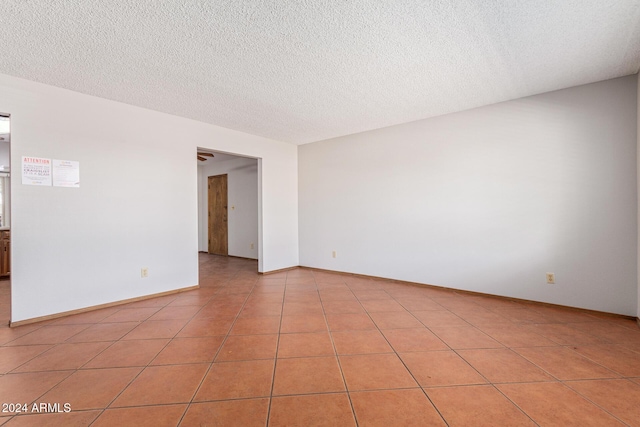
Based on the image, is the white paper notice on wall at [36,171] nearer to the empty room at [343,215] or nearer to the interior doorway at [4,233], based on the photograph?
the empty room at [343,215]

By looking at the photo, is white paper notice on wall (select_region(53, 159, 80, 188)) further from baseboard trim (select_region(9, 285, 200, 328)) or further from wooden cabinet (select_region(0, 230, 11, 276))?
wooden cabinet (select_region(0, 230, 11, 276))

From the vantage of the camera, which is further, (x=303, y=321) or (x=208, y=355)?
(x=303, y=321)

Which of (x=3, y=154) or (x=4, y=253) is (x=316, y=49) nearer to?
(x=4, y=253)

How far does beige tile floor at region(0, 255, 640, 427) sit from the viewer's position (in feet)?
4.69

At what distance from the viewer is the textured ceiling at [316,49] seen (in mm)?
1777

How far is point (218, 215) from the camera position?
7148mm

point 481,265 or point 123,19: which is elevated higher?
point 123,19

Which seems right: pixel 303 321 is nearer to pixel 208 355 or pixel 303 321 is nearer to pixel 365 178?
pixel 208 355

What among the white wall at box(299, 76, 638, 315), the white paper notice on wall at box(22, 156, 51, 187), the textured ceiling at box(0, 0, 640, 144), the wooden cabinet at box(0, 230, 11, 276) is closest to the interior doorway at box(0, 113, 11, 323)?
the wooden cabinet at box(0, 230, 11, 276)

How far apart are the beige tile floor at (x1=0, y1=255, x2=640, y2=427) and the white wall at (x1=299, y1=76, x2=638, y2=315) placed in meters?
0.49

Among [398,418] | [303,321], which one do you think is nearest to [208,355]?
[303,321]

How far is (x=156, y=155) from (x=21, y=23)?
1.76m

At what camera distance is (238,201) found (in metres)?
6.63

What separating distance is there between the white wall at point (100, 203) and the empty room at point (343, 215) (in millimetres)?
21
